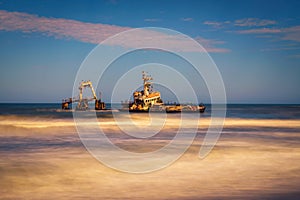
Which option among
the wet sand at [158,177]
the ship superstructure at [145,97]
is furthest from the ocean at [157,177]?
the ship superstructure at [145,97]

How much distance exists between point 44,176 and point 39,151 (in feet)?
18.1

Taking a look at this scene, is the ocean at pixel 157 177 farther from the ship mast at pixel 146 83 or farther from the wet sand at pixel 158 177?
the ship mast at pixel 146 83

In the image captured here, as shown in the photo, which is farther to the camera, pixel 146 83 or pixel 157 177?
pixel 146 83

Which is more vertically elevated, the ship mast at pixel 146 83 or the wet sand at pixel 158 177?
the ship mast at pixel 146 83

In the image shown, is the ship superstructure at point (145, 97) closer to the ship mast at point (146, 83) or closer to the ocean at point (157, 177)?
the ship mast at point (146, 83)

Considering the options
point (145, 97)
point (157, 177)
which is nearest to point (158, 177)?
point (157, 177)

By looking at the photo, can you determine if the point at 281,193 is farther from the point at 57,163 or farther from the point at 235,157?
the point at 57,163

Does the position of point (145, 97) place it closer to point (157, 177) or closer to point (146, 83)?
point (146, 83)

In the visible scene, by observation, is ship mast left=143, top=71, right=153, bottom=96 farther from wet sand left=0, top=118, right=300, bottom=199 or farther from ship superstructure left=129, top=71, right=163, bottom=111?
wet sand left=0, top=118, right=300, bottom=199

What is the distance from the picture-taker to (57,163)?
11945 mm

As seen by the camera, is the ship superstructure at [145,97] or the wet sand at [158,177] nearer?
the wet sand at [158,177]

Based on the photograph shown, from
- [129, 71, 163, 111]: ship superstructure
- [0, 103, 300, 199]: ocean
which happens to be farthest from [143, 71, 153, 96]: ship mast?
[0, 103, 300, 199]: ocean

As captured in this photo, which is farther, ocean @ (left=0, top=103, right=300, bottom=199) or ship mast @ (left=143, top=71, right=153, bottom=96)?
ship mast @ (left=143, top=71, right=153, bottom=96)

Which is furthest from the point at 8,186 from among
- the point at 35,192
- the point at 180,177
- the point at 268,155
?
the point at 268,155
